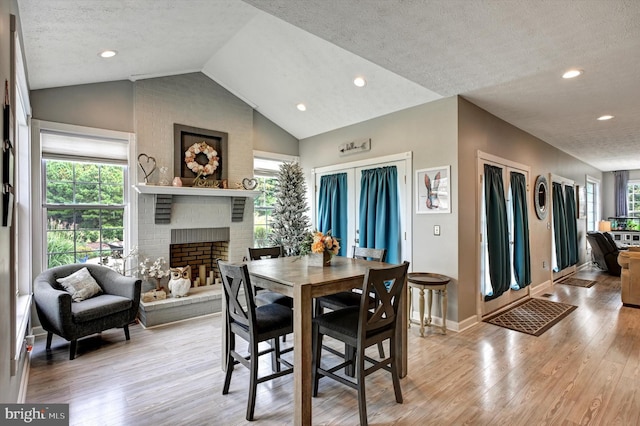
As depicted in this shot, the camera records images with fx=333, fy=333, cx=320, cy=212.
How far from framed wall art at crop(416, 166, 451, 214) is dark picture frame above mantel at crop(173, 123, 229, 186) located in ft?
9.49

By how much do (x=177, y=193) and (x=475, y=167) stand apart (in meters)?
3.90

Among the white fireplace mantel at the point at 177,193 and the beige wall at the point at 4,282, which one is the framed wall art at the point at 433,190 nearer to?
the white fireplace mantel at the point at 177,193

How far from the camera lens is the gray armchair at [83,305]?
10.1 ft

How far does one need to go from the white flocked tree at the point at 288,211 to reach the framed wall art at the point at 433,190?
1993 millimetres

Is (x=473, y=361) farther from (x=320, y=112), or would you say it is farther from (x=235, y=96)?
(x=235, y=96)

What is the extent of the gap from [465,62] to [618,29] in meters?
1.06

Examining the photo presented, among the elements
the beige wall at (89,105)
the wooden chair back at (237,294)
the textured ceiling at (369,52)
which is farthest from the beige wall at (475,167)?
the beige wall at (89,105)

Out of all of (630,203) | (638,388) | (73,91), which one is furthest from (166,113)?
(630,203)

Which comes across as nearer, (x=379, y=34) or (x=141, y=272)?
(x=379, y=34)

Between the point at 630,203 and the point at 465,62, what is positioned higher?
the point at 465,62

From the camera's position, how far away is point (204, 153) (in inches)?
194

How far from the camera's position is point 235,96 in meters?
5.28

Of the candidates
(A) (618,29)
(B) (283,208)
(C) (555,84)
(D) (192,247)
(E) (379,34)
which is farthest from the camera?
(B) (283,208)

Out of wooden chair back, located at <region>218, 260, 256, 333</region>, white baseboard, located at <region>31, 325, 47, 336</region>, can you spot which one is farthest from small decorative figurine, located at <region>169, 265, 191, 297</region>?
wooden chair back, located at <region>218, 260, 256, 333</region>
